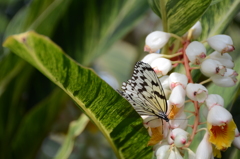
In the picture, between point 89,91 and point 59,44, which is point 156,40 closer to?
point 89,91

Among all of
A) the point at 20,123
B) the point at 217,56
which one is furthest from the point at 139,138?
the point at 20,123

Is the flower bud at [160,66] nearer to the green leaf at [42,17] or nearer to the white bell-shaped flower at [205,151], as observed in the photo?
the white bell-shaped flower at [205,151]

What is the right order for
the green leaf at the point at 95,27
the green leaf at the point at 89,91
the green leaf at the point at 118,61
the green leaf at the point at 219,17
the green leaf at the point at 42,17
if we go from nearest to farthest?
the green leaf at the point at 89,91
the green leaf at the point at 219,17
the green leaf at the point at 42,17
the green leaf at the point at 95,27
the green leaf at the point at 118,61

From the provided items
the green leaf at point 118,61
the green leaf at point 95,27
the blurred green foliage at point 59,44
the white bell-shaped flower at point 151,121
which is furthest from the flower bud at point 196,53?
the green leaf at point 118,61

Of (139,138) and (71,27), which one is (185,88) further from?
(71,27)

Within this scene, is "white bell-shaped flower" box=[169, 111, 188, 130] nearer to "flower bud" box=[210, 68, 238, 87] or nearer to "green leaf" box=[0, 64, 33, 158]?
"flower bud" box=[210, 68, 238, 87]

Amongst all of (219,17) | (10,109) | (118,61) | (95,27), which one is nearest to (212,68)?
(219,17)

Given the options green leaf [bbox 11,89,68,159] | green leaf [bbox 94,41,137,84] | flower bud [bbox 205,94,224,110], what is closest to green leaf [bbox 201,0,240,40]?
flower bud [bbox 205,94,224,110]
